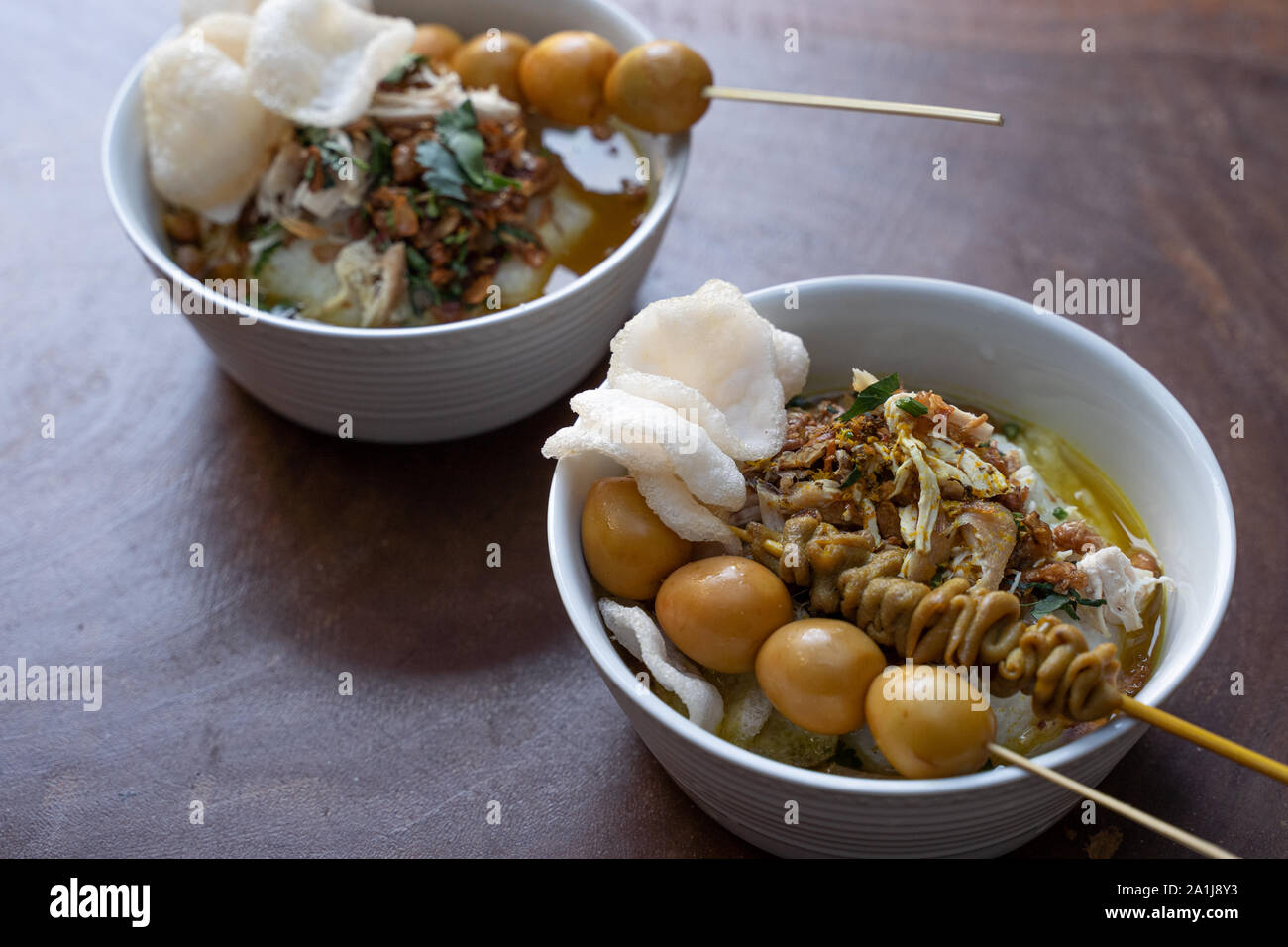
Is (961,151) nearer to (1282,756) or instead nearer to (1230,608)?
(1230,608)

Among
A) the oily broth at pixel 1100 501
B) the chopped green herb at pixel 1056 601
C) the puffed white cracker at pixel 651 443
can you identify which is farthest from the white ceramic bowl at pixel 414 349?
the chopped green herb at pixel 1056 601

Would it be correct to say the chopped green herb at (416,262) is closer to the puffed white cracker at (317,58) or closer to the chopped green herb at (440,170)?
the chopped green herb at (440,170)

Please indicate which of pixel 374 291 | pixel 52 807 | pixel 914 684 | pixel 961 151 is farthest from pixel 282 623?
pixel 961 151

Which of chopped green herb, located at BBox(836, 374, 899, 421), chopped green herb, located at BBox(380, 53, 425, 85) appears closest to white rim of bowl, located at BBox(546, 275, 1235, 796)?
chopped green herb, located at BBox(836, 374, 899, 421)

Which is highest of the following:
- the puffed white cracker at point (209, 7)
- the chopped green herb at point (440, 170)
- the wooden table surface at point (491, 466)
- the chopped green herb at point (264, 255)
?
the puffed white cracker at point (209, 7)

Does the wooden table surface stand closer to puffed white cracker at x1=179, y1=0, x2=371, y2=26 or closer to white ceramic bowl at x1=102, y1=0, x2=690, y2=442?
white ceramic bowl at x1=102, y1=0, x2=690, y2=442

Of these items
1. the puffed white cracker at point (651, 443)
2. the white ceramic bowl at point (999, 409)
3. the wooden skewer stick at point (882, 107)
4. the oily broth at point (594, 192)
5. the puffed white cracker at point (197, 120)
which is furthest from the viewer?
the oily broth at point (594, 192)
